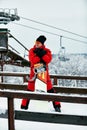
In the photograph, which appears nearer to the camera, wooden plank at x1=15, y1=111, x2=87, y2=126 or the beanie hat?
wooden plank at x1=15, y1=111, x2=87, y2=126

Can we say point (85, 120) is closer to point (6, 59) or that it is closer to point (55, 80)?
point (55, 80)

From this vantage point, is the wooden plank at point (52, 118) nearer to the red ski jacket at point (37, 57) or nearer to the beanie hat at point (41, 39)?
the red ski jacket at point (37, 57)

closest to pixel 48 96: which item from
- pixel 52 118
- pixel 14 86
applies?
pixel 52 118

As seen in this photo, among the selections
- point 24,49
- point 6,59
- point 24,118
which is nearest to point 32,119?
point 24,118

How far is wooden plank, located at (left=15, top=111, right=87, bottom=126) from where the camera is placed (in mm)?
3188

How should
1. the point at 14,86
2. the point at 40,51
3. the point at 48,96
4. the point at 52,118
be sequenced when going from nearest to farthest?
the point at 48,96 → the point at 52,118 → the point at 40,51 → the point at 14,86

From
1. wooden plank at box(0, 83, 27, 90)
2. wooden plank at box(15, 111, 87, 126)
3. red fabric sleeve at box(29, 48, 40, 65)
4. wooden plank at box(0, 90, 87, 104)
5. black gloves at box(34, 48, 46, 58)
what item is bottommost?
wooden plank at box(15, 111, 87, 126)

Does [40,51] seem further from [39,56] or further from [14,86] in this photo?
[14,86]

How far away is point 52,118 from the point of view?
3297 mm

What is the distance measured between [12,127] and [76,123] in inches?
27.0

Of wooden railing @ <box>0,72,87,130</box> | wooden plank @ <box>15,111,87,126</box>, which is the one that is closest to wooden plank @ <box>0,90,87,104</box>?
wooden railing @ <box>0,72,87,130</box>

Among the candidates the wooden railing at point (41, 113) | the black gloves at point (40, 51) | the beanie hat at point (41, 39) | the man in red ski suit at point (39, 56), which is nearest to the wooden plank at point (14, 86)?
the man in red ski suit at point (39, 56)

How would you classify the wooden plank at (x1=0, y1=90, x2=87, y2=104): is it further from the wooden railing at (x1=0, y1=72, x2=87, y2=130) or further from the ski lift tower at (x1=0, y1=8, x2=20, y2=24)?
the ski lift tower at (x1=0, y1=8, x2=20, y2=24)

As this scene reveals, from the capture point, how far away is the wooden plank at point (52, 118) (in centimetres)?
319
